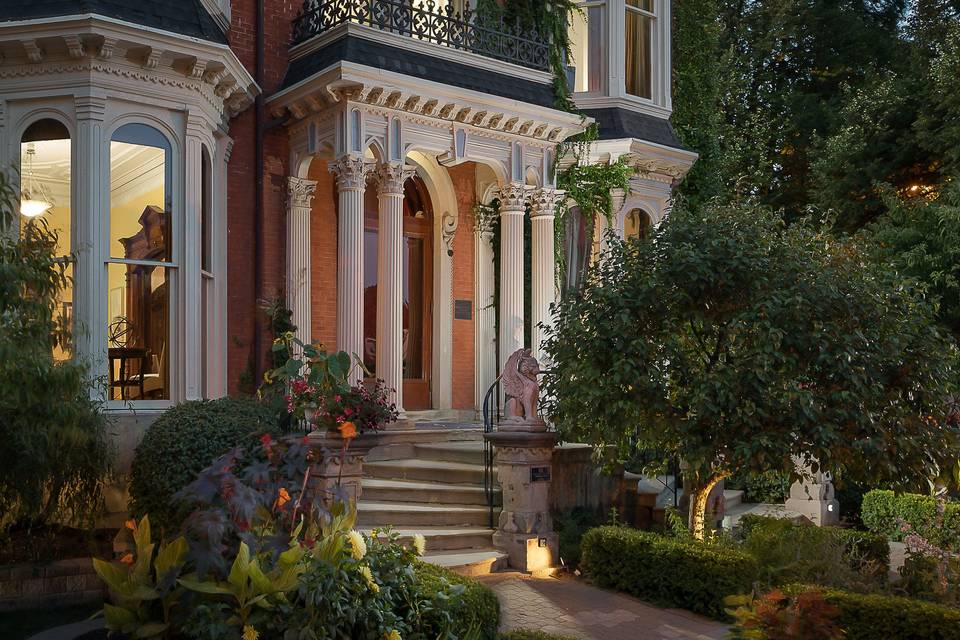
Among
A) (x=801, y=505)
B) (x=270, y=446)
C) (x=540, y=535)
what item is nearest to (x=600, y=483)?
(x=540, y=535)

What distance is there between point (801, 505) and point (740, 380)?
19.4 feet

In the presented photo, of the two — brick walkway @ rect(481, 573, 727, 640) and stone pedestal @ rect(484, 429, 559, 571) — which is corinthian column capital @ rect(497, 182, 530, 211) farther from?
brick walkway @ rect(481, 573, 727, 640)

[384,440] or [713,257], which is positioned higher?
[713,257]

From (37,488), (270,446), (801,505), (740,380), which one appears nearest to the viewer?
(270,446)

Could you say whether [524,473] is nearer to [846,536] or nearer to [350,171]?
[846,536]

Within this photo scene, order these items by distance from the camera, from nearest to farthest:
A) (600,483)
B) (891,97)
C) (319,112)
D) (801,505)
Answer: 1. (600,483)
2. (319,112)
3. (801,505)
4. (891,97)

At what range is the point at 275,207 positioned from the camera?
13148mm

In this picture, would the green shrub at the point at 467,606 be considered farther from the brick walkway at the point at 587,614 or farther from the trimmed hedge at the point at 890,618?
the trimmed hedge at the point at 890,618

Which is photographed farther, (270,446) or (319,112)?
(319,112)

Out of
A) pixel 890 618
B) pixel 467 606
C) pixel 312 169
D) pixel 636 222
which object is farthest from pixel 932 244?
pixel 467 606

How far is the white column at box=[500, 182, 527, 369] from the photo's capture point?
13.7 metres

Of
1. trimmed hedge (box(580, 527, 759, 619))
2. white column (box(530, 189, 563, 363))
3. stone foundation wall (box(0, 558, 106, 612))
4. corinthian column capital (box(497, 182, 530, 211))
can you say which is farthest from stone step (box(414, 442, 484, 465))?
stone foundation wall (box(0, 558, 106, 612))

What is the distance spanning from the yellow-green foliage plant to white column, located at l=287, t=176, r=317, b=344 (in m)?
7.15

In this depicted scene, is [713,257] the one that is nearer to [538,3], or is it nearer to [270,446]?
[270,446]
